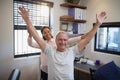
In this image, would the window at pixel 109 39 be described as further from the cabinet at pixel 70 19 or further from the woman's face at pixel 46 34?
the woman's face at pixel 46 34

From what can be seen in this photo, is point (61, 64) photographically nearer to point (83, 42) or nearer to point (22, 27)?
point (83, 42)

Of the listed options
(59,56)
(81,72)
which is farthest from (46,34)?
(81,72)

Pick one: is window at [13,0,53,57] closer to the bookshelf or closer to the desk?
the bookshelf

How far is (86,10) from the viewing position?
12.2ft

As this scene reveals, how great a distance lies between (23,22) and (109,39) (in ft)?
6.15

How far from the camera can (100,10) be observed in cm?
339

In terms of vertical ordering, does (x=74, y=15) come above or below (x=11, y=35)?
above

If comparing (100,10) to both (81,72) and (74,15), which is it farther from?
→ (81,72)

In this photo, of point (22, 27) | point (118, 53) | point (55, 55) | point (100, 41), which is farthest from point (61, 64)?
point (100, 41)

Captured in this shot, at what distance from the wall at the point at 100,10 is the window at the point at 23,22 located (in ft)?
3.30

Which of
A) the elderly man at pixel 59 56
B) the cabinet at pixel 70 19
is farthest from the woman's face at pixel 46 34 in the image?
the cabinet at pixel 70 19

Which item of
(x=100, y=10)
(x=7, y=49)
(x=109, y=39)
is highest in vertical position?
(x=100, y=10)

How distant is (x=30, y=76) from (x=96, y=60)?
1.49 metres

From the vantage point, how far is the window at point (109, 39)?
316 centimetres
